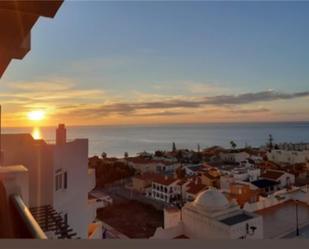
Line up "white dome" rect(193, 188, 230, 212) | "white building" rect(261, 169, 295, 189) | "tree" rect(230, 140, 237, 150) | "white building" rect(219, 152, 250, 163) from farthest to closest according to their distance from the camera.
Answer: "tree" rect(230, 140, 237, 150) < "white building" rect(219, 152, 250, 163) < "white building" rect(261, 169, 295, 189) < "white dome" rect(193, 188, 230, 212)

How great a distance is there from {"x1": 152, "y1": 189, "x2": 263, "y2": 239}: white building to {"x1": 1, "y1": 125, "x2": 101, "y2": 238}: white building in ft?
5.90

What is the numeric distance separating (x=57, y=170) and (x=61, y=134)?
50 cm

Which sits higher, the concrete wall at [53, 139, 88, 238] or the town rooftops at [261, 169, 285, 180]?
the concrete wall at [53, 139, 88, 238]

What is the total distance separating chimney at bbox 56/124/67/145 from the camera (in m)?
4.30

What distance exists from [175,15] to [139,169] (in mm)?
16387

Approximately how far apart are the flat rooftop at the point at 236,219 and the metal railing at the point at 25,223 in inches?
203

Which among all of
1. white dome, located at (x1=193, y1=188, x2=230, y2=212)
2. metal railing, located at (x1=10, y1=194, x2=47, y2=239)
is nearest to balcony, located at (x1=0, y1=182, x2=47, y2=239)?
metal railing, located at (x1=10, y1=194, x2=47, y2=239)

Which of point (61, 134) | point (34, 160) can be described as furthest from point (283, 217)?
point (34, 160)

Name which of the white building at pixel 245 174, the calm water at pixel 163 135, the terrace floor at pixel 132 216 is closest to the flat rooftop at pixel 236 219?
the calm water at pixel 163 135

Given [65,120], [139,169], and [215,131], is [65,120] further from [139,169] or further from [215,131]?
[215,131]

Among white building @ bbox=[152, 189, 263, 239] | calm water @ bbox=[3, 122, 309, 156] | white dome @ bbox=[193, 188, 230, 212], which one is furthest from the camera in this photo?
white dome @ bbox=[193, 188, 230, 212]

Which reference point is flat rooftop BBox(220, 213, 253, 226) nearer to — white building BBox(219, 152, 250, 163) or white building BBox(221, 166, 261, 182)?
white building BBox(221, 166, 261, 182)

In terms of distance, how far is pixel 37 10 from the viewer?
71 centimetres

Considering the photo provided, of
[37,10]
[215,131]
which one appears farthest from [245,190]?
[215,131]
